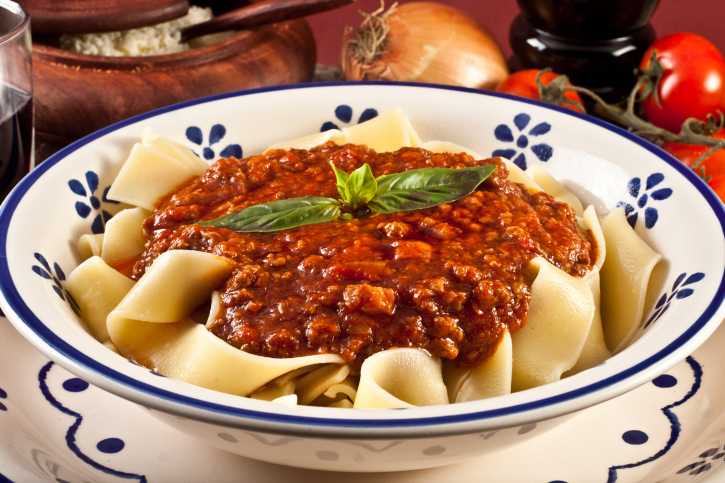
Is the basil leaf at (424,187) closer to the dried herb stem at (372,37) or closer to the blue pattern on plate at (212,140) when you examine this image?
the blue pattern on plate at (212,140)

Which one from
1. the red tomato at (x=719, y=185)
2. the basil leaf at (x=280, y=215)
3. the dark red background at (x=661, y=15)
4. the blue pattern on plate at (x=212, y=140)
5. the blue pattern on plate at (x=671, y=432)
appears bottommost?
the dark red background at (x=661, y=15)

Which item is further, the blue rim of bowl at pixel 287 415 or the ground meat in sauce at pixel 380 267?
the ground meat in sauce at pixel 380 267

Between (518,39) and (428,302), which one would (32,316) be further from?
(518,39)

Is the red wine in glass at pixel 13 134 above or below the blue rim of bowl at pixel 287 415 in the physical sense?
below

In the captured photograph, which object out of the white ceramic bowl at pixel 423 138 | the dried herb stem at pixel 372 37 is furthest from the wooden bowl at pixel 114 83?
the dried herb stem at pixel 372 37

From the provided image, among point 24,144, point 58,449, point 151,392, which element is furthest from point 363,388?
point 24,144

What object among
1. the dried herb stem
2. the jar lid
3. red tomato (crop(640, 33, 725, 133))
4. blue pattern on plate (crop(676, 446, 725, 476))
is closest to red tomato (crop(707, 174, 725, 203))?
red tomato (crop(640, 33, 725, 133))
